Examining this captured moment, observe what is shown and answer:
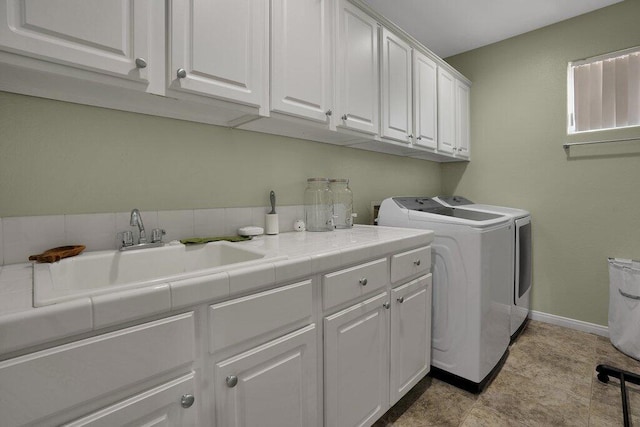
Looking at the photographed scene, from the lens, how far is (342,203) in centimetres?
208

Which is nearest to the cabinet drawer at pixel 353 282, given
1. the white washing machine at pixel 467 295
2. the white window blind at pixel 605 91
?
the white washing machine at pixel 467 295

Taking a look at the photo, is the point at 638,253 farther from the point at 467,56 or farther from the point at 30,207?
the point at 30,207

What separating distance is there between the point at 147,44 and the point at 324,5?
3.15 ft

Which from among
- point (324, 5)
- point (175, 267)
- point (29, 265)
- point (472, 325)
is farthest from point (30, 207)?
point (472, 325)

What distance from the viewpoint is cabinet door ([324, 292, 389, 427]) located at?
1.15 meters

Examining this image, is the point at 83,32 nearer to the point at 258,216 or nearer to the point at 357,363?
the point at 258,216

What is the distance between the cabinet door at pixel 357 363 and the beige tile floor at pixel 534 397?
0.31m

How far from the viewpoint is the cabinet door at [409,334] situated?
1.47 metres

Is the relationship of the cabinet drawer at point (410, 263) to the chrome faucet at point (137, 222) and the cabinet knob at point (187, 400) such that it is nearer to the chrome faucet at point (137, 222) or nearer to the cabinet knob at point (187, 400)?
the cabinet knob at point (187, 400)

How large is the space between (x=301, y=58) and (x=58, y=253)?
127 cm

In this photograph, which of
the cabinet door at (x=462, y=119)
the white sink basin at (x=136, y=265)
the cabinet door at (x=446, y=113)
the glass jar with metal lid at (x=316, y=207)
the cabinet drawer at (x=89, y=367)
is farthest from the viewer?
the cabinet door at (x=462, y=119)

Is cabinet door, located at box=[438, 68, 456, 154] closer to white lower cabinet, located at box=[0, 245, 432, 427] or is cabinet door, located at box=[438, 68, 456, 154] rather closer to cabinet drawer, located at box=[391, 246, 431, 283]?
cabinet drawer, located at box=[391, 246, 431, 283]

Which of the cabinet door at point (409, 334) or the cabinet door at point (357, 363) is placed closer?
the cabinet door at point (357, 363)

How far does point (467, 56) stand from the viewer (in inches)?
124
